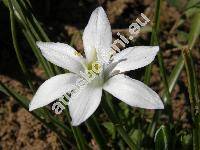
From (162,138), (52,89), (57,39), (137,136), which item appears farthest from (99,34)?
(57,39)

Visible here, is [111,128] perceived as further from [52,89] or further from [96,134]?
[52,89]

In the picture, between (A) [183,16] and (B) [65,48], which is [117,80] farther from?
(A) [183,16]

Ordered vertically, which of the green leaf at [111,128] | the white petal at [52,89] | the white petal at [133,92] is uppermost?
the white petal at [52,89]

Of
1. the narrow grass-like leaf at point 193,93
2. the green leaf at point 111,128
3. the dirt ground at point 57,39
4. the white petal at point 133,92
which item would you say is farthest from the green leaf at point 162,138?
the green leaf at point 111,128

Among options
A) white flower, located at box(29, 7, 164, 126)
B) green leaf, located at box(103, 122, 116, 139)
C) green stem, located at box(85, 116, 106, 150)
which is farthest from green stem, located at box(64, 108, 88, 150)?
green leaf, located at box(103, 122, 116, 139)

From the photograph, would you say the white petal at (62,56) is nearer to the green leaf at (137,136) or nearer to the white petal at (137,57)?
the white petal at (137,57)

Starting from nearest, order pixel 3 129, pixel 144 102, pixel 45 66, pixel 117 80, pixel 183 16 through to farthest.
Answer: pixel 144 102 → pixel 117 80 → pixel 45 66 → pixel 3 129 → pixel 183 16

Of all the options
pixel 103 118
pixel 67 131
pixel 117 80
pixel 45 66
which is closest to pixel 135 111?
pixel 103 118
